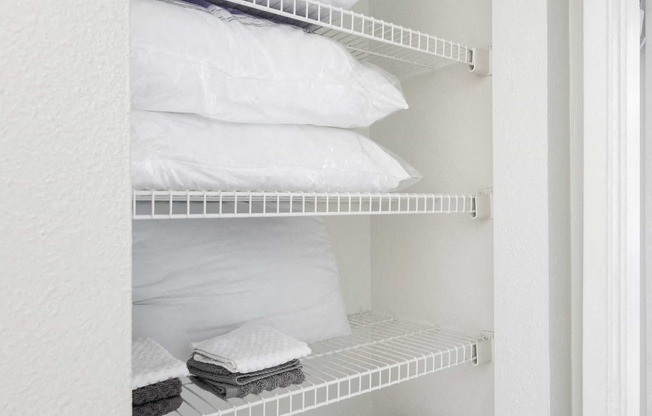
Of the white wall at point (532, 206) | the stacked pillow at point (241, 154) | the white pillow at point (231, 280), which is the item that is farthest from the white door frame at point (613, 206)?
the white pillow at point (231, 280)

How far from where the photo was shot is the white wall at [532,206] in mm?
1072

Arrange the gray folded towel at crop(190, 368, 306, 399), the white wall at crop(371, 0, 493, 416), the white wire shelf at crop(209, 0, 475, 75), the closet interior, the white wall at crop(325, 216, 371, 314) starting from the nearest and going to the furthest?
1. the gray folded towel at crop(190, 368, 306, 399)
2. the white wire shelf at crop(209, 0, 475, 75)
3. the closet interior
4. the white wall at crop(371, 0, 493, 416)
5. the white wall at crop(325, 216, 371, 314)

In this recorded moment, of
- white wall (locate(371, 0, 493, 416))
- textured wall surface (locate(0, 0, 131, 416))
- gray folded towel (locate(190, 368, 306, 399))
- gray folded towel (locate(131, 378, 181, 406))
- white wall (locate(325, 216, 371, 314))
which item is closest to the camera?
textured wall surface (locate(0, 0, 131, 416))

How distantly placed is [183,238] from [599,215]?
0.90 meters

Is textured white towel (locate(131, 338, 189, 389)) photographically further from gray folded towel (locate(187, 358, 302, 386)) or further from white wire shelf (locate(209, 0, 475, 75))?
white wire shelf (locate(209, 0, 475, 75))

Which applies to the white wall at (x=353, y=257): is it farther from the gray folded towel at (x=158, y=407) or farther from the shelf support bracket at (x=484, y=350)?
the gray folded towel at (x=158, y=407)

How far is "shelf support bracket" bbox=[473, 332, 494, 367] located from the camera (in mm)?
1198

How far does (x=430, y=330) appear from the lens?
1339 mm

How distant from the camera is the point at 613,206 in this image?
105 centimetres

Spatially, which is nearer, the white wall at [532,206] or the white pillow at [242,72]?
the white pillow at [242,72]

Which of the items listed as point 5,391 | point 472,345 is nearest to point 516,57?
point 472,345

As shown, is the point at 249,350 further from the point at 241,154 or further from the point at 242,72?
the point at 242,72

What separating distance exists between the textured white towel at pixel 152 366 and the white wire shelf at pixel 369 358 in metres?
0.13

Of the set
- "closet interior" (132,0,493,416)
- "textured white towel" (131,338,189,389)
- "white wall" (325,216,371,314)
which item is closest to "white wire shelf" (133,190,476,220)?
"closet interior" (132,0,493,416)
